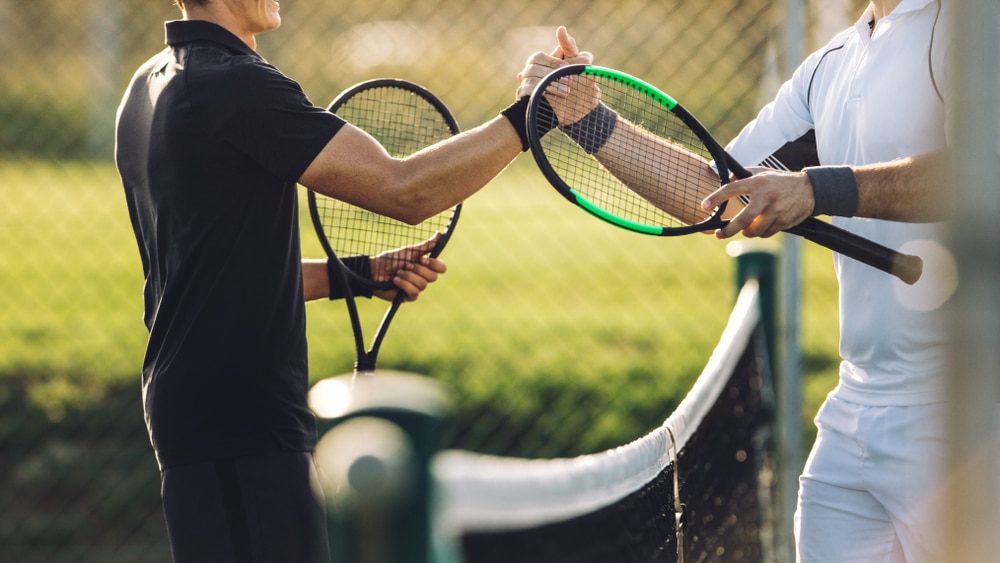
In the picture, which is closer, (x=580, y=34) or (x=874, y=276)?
(x=874, y=276)

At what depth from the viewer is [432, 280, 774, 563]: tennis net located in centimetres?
128

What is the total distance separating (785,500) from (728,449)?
636mm

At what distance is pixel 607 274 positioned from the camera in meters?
6.26

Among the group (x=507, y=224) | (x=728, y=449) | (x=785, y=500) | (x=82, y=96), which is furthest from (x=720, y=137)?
(x=82, y=96)

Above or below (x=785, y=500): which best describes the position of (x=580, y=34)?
above

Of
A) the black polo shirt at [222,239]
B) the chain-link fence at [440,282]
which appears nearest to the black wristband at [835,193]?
the black polo shirt at [222,239]

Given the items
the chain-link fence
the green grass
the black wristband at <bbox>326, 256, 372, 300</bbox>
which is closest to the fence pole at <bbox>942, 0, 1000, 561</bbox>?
the black wristband at <bbox>326, 256, 372, 300</bbox>

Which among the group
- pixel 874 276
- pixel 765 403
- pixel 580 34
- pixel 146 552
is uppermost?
pixel 580 34

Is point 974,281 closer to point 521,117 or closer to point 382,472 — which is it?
point 382,472

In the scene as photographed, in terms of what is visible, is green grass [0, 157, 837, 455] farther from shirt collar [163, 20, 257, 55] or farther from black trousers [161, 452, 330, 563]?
shirt collar [163, 20, 257, 55]

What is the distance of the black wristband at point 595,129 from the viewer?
7.52ft

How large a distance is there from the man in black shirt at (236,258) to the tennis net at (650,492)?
0.43m

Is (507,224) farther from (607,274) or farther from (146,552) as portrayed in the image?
(146,552)

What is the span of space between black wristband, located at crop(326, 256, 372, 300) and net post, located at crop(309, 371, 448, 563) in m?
1.66
